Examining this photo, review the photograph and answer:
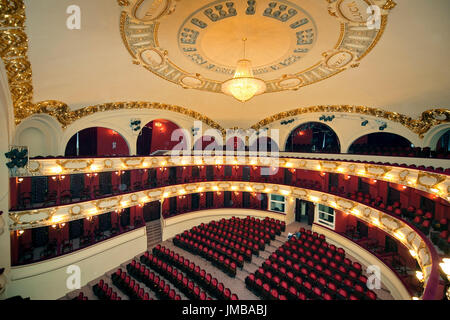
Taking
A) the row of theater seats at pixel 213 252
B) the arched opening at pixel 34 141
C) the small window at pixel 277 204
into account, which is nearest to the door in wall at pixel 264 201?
the small window at pixel 277 204

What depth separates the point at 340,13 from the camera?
5.76m

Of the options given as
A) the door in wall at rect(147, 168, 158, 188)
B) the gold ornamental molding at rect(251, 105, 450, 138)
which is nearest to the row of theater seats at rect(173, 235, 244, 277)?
the door in wall at rect(147, 168, 158, 188)

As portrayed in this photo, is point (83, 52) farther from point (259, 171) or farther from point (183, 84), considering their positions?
point (259, 171)

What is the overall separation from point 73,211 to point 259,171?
42.4ft

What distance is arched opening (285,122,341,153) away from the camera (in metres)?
14.3

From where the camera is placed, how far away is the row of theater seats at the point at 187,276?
851cm

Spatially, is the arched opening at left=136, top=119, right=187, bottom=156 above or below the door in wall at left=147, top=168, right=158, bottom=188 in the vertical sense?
above

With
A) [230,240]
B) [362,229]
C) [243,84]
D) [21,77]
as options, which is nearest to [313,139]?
[362,229]

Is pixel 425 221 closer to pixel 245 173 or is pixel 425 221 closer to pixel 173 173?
pixel 245 173

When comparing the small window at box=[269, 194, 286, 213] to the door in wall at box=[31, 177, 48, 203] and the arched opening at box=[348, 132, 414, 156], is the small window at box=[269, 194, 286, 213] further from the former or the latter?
the door in wall at box=[31, 177, 48, 203]

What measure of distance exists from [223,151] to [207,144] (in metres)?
1.45

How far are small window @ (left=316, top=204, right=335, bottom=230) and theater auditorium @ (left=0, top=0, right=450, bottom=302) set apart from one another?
0.16 metres

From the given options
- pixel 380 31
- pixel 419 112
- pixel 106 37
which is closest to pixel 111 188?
pixel 106 37

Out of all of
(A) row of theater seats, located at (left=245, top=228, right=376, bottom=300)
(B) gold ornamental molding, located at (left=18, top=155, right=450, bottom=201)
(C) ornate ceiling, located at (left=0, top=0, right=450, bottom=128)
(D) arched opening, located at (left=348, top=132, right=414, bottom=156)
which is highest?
(C) ornate ceiling, located at (left=0, top=0, right=450, bottom=128)
